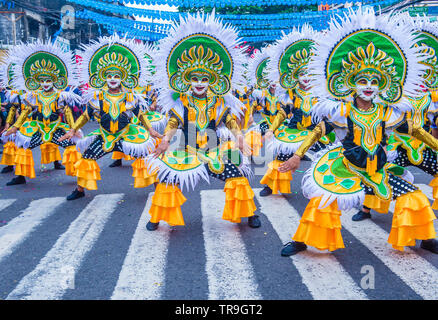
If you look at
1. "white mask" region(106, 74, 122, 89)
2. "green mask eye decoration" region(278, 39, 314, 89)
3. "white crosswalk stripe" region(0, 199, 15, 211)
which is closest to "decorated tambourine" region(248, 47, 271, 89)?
"green mask eye decoration" region(278, 39, 314, 89)

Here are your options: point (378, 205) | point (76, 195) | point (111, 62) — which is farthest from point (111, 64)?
→ point (378, 205)

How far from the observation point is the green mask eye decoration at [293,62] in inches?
257

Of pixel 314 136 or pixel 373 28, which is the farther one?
pixel 314 136

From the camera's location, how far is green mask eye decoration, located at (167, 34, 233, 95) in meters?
4.65

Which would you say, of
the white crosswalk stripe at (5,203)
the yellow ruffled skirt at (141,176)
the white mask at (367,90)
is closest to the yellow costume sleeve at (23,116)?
the white crosswalk stripe at (5,203)

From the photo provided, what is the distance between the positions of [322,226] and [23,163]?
18.9ft

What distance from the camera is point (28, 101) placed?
298 inches

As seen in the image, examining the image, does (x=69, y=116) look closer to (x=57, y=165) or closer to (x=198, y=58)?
(x=57, y=165)

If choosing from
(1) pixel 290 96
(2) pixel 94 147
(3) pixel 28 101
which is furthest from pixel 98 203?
(1) pixel 290 96

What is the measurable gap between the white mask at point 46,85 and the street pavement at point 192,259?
2353 millimetres

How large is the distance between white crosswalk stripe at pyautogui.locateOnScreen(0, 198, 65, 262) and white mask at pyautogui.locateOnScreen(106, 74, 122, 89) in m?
1.95

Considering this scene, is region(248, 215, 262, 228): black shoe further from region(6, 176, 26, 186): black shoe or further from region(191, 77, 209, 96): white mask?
region(6, 176, 26, 186): black shoe

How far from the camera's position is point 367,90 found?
3881 millimetres
